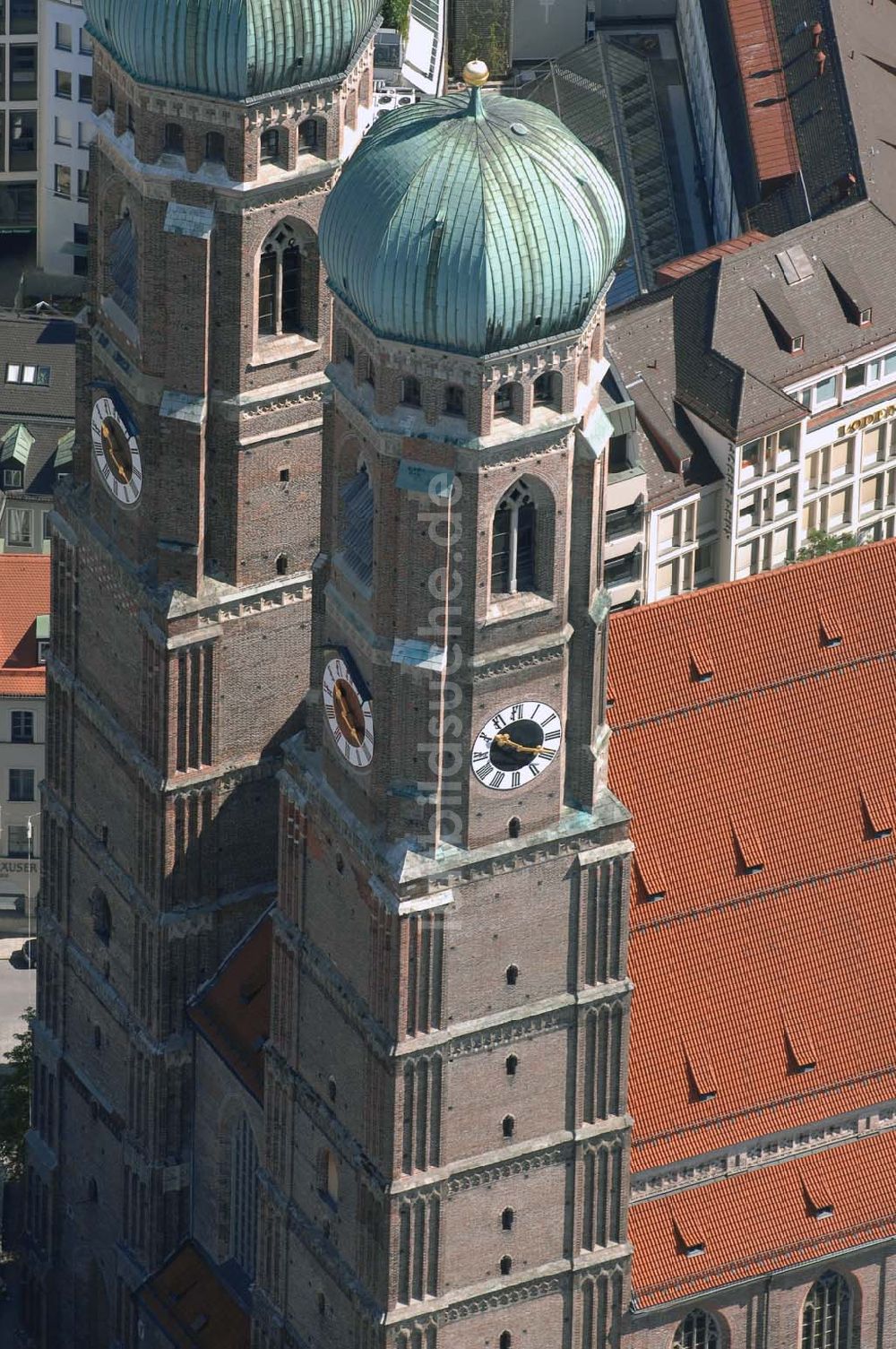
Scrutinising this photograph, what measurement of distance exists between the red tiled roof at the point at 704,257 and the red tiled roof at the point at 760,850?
45.3m

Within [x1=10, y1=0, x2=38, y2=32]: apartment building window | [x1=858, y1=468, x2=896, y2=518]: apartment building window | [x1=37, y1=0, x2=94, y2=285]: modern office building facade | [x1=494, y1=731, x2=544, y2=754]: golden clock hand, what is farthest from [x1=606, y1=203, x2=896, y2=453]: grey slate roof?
[x1=494, y1=731, x2=544, y2=754]: golden clock hand

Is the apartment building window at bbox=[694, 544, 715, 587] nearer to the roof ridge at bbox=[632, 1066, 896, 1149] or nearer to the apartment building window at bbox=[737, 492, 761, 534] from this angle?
the apartment building window at bbox=[737, 492, 761, 534]

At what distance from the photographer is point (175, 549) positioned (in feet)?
400

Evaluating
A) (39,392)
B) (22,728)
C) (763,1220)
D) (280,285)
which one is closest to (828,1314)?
(763,1220)

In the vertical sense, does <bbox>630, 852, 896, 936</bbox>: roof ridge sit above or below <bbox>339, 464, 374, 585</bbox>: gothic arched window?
below

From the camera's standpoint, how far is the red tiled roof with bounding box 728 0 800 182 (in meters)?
176

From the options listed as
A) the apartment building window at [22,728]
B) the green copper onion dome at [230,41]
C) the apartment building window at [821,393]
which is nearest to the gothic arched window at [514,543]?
the green copper onion dome at [230,41]

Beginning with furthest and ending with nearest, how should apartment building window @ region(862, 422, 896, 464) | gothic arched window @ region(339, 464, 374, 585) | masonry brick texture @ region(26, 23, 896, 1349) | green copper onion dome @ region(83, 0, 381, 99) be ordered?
apartment building window @ region(862, 422, 896, 464), green copper onion dome @ region(83, 0, 381, 99), gothic arched window @ region(339, 464, 374, 585), masonry brick texture @ region(26, 23, 896, 1349)

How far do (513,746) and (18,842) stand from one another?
51.5 m

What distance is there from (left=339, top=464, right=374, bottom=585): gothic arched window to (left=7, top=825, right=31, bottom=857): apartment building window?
50356 mm

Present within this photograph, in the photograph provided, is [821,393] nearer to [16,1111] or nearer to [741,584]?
[16,1111]

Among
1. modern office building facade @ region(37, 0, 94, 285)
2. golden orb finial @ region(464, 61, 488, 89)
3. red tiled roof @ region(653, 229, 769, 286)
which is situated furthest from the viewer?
modern office building facade @ region(37, 0, 94, 285)

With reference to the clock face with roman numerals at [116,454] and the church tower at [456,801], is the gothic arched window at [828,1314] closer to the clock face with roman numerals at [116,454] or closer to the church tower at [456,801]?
the church tower at [456,801]

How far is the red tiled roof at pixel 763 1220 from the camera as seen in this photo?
411 feet
